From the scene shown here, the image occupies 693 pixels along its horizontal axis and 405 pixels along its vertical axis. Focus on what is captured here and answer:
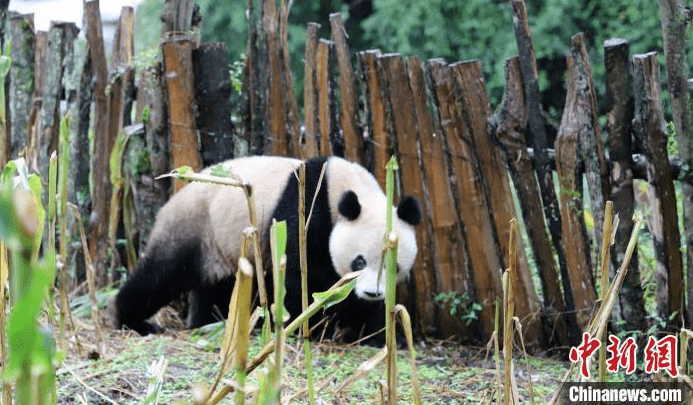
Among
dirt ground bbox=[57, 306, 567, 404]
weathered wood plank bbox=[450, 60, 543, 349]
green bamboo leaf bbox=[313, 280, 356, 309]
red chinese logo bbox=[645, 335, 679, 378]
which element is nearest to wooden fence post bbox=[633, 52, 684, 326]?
dirt ground bbox=[57, 306, 567, 404]

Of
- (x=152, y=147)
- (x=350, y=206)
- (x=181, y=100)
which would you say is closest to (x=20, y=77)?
(x=152, y=147)

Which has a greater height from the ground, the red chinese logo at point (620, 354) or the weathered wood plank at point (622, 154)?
the weathered wood plank at point (622, 154)

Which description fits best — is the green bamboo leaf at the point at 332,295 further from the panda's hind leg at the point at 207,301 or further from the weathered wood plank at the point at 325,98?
the panda's hind leg at the point at 207,301

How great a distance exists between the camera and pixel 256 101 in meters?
5.20

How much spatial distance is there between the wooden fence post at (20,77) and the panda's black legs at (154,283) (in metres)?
1.49

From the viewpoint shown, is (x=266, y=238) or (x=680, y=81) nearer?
(x=680, y=81)

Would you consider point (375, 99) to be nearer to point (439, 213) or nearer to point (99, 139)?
point (439, 213)

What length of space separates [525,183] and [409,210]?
62 cm

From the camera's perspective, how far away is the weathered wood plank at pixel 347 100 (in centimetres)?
489

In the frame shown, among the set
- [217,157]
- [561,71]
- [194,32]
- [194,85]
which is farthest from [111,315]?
[561,71]

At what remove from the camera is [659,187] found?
12.5 ft

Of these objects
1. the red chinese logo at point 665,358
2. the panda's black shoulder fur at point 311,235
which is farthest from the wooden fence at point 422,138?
the red chinese logo at point 665,358

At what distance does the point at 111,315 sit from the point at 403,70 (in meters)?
2.26

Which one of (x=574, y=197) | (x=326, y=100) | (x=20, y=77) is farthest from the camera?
(x=20, y=77)
